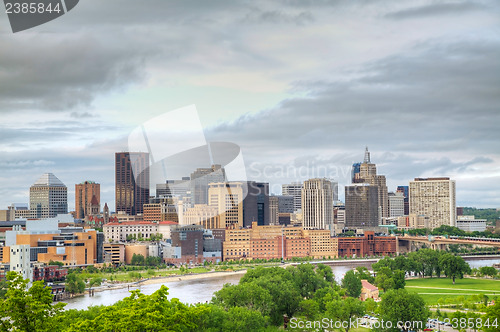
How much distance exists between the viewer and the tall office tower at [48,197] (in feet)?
271

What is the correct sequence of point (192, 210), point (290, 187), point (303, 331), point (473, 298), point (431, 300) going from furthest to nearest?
point (290, 187) → point (192, 210) → point (431, 300) → point (473, 298) → point (303, 331)

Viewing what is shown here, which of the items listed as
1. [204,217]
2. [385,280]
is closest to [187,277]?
[385,280]

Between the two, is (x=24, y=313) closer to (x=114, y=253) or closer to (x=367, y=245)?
(x=114, y=253)

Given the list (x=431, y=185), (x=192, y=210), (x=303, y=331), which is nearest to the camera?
(x=303, y=331)


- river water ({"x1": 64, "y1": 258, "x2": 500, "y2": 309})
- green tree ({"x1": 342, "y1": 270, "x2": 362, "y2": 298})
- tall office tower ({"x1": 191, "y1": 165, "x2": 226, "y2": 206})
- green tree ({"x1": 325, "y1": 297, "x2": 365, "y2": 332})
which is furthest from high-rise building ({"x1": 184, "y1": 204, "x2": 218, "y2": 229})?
green tree ({"x1": 325, "y1": 297, "x2": 365, "y2": 332})

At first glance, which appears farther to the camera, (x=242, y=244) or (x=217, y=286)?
(x=242, y=244)

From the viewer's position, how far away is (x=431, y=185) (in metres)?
97.2

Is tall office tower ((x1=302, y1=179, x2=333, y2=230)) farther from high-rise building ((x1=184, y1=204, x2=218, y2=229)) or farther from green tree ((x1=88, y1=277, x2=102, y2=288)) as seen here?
green tree ((x1=88, y1=277, x2=102, y2=288))

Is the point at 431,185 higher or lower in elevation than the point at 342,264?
higher

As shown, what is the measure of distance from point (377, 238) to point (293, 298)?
4527 centimetres

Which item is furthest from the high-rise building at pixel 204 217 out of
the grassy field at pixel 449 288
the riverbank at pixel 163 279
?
the grassy field at pixel 449 288

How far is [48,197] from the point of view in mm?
84000

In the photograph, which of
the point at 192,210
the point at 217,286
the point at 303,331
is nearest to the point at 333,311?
the point at 303,331

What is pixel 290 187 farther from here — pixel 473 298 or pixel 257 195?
pixel 473 298
